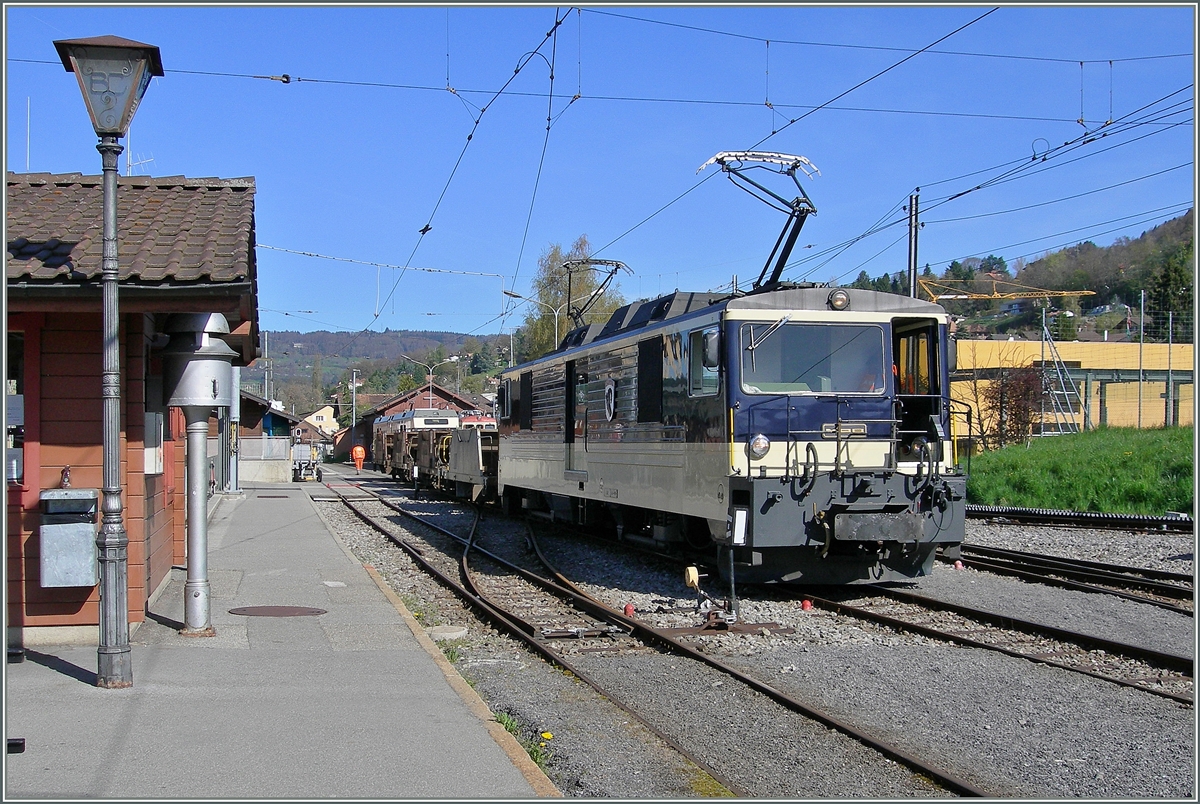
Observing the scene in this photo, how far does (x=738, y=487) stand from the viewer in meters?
10.5

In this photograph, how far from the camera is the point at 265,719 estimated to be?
20.6ft

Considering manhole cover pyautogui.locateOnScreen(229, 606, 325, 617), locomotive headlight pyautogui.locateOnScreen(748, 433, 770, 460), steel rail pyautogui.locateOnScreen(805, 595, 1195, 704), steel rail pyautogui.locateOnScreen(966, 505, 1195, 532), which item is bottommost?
steel rail pyautogui.locateOnScreen(805, 595, 1195, 704)

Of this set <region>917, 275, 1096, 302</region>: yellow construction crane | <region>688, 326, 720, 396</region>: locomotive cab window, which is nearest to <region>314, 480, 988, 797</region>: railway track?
<region>688, 326, 720, 396</region>: locomotive cab window

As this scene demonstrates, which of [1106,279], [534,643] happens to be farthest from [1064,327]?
[534,643]

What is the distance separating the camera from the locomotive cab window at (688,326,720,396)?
35.6ft

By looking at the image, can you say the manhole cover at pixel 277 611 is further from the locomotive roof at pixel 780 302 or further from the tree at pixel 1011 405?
the tree at pixel 1011 405

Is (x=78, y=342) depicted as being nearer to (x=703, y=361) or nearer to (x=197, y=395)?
(x=197, y=395)

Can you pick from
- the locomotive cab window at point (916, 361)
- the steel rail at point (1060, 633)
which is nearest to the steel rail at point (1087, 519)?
the locomotive cab window at point (916, 361)

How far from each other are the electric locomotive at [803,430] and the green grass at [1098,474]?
10695mm

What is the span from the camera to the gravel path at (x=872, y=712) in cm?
565

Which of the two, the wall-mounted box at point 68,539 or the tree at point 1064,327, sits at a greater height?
the tree at point 1064,327

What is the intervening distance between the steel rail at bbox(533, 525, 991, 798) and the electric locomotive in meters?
1.45

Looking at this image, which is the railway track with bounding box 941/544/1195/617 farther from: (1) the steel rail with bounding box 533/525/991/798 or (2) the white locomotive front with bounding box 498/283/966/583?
(1) the steel rail with bounding box 533/525/991/798

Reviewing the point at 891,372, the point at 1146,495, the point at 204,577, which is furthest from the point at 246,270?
the point at 1146,495
